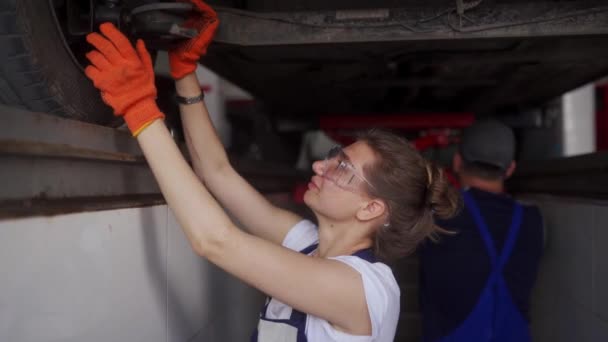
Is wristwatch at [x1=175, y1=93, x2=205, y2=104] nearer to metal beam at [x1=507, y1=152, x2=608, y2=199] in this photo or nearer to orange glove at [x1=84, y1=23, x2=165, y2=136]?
orange glove at [x1=84, y1=23, x2=165, y2=136]

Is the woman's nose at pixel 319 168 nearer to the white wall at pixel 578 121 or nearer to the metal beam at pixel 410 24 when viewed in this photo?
the metal beam at pixel 410 24

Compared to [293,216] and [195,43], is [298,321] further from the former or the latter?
[195,43]

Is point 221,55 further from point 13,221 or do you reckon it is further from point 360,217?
point 13,221

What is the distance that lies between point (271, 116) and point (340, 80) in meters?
1.25

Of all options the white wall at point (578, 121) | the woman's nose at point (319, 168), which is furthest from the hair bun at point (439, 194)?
the white wall at point (578, 121)

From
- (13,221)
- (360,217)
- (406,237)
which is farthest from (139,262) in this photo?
(406,237)

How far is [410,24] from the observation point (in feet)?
4.29

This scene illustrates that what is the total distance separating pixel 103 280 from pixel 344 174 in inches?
21.4

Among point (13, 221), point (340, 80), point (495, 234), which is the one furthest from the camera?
point (340, 80)

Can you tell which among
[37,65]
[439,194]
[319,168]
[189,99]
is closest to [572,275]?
[439,194]

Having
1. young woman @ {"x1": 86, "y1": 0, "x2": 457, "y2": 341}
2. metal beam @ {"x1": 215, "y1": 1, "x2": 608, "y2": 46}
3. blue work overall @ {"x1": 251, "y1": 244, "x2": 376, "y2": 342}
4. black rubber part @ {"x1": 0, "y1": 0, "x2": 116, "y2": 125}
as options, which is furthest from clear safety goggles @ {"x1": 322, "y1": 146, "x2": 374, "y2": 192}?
black rubber part @ {"x1": 0, "y1": 0, "x2": 116, "y2": 125}

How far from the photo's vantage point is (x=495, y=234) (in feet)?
5.77

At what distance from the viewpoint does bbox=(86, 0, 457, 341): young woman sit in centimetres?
93

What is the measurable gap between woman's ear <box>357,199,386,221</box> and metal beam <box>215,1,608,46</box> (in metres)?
0.41
